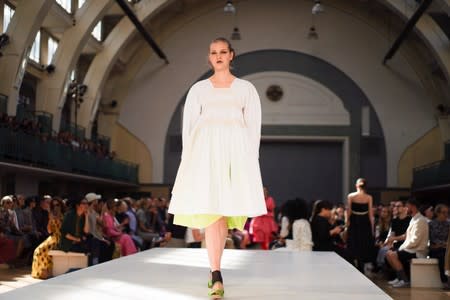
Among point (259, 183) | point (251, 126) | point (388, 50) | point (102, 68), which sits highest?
point (388, 50)

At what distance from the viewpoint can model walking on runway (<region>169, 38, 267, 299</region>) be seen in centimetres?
538

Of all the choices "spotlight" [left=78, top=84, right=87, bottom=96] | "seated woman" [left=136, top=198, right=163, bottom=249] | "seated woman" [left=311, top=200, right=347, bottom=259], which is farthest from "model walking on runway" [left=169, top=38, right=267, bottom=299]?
"spotlight" [left=78, top=84, right=87, bottom=96]

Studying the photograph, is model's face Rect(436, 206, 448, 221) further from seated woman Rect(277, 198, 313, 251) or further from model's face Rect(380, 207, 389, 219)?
model's face Rect(380, 207, 389, 219)

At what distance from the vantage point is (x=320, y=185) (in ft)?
110

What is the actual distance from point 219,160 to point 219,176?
0.43 feet

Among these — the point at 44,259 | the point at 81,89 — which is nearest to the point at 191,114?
the point at 44,259

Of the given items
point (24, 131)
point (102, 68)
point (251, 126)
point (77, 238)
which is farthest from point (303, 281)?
point (102, 68)

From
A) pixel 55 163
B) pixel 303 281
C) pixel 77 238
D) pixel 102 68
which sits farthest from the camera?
pixel 102 68

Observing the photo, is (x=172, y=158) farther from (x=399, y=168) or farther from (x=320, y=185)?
(x=399, y=168)

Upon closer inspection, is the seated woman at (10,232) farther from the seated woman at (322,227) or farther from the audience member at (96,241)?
the seated woman at (322,227)

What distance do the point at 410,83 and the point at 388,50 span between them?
6.47ft

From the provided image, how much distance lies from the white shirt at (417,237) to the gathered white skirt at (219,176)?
303 inches

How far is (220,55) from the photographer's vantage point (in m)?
5.62

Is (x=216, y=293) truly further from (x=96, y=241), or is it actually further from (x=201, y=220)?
(x=96, y=241)
